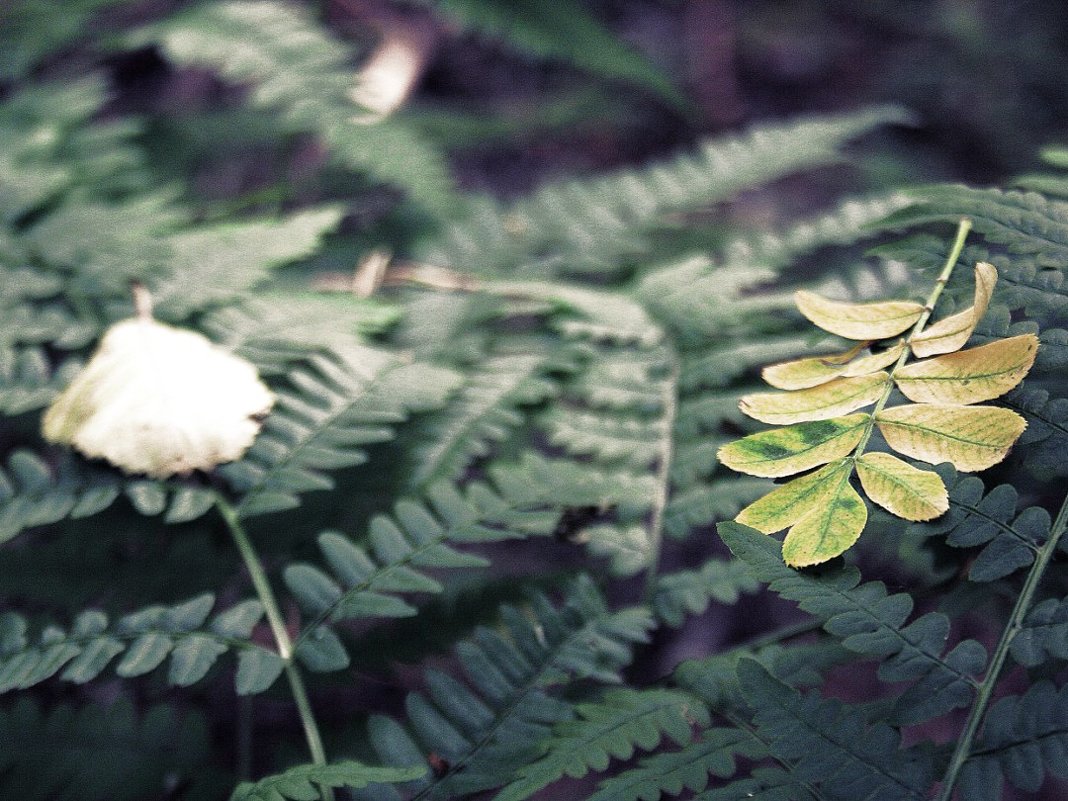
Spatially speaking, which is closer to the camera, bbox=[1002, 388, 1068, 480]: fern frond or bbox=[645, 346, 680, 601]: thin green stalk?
bbox=[1002, 388, 1068, 480]: fern frond

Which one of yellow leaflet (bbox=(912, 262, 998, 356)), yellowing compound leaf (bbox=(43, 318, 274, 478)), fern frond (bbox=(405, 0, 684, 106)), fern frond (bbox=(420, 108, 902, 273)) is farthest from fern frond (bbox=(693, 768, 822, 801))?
fern frond (bbox=(405, 0, 684, 106))

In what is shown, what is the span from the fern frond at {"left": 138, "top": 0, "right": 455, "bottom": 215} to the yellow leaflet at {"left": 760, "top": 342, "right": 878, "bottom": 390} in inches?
Answer: 49.9

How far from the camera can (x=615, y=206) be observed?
1723mm

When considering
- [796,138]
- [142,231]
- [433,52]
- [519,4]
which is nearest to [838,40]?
[433,52]

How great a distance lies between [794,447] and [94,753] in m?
0.93

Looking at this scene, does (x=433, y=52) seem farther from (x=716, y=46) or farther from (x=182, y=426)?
(x=182, y=426)

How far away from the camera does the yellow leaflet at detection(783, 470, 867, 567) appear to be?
0.67 metres

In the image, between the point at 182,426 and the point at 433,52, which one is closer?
the point at 182,426

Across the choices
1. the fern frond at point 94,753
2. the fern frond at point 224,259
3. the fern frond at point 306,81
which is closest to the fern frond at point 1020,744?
the fern frond at point 94,753

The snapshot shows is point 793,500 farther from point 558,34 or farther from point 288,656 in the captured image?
point 558,34

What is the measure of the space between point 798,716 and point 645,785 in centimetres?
14

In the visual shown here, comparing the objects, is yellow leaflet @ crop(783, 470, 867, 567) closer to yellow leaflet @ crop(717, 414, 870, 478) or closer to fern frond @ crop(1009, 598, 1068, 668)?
yellow leaflet @ crop(717, 414, 870, 478)

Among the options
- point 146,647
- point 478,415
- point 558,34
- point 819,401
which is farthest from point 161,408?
point 558,34

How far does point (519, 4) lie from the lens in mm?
2361
